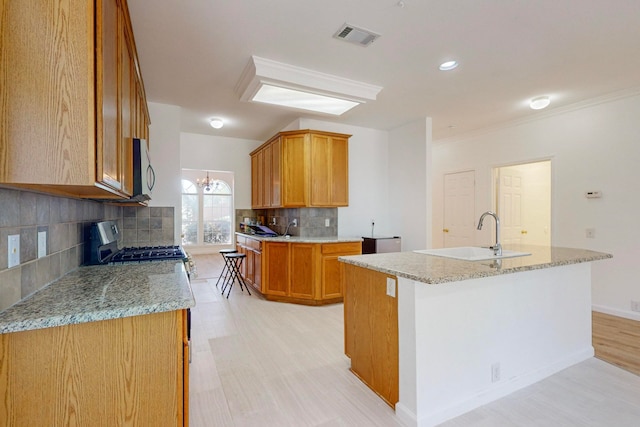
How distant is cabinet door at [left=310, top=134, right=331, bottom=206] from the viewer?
14.7 feet

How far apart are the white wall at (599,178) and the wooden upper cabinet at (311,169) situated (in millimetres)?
2748

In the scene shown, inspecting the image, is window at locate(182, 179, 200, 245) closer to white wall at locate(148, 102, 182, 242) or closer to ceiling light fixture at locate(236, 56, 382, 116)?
white wall at locate(148, 102, 182, 242)

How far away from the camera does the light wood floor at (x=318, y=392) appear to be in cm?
190

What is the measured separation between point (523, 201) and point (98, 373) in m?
6.45

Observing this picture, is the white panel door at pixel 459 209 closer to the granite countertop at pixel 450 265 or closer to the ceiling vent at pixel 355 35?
the granite countertop at pixel 450 265

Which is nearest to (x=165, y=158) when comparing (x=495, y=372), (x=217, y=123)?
(x=217, y=123)

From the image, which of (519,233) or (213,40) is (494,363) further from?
(519,233)

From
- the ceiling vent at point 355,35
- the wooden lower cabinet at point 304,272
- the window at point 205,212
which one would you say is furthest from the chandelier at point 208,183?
the ceiling vent at point 355,35

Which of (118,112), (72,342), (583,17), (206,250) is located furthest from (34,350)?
(206,250)

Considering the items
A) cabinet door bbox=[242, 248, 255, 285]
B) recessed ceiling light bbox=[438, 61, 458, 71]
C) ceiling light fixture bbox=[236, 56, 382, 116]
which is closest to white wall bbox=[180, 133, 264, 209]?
cabinet door bbox=[242, 248, 255, 285]

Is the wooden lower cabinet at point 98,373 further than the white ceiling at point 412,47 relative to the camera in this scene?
No

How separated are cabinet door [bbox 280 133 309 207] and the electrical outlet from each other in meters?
2.98

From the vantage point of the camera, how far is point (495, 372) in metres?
2.12

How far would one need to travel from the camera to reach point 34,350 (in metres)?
1.08
